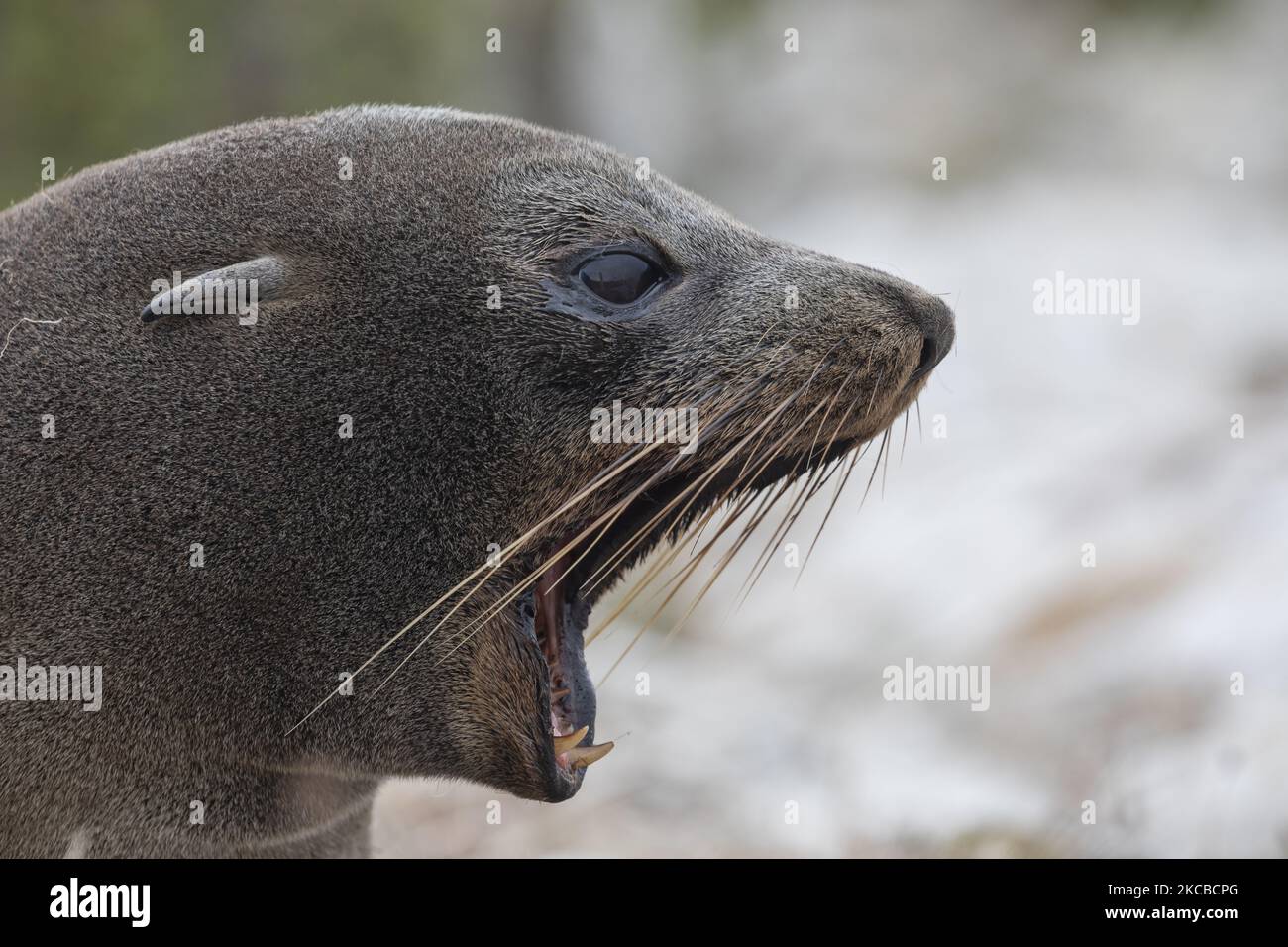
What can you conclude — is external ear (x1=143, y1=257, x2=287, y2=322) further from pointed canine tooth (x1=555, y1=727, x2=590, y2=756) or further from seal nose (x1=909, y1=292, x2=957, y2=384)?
seal nose (x1=909, y1=292, x2=957, y2=384)

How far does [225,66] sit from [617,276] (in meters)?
12.2

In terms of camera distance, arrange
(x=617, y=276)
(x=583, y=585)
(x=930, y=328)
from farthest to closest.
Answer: (x=583, y=585) → (x=930, y=328) → (x=617, y=276)

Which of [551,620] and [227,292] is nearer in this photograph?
[227,292]

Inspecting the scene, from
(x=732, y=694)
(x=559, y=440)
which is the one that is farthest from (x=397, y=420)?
(x=732, y=694)

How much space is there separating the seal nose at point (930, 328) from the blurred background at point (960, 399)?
2016mm

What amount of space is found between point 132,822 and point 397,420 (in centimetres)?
117

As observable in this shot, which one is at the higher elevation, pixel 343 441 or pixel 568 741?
pixel 343 441

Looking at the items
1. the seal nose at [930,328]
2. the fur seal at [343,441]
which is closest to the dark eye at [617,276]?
the fur seal at [343,441]

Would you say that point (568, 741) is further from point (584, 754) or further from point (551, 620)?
point (551, 620)

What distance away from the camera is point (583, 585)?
384 cm

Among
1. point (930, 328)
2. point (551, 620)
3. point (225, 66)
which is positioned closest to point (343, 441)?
point (551, 620)

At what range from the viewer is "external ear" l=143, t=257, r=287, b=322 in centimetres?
332

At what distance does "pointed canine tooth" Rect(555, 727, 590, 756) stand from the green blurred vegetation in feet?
33.5

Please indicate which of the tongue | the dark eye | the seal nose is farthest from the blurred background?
the seal nose
